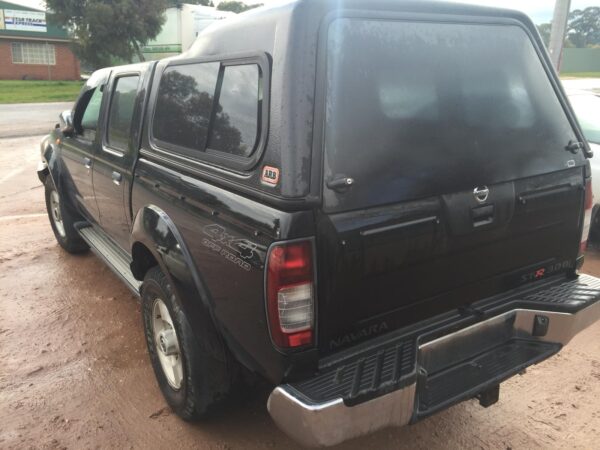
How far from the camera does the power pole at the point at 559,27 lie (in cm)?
833

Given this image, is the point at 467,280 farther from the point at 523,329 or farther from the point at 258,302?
the point at 258,302

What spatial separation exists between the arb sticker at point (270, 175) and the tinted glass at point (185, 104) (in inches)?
23.5

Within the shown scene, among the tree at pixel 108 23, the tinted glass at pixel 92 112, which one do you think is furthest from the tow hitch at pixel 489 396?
the tree at pixel 108 23

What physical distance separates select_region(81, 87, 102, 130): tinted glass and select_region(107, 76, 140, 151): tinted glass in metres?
0.36

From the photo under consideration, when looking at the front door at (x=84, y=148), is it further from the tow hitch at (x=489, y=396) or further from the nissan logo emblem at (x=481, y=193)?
the tow hitch at (x=489, y=396)

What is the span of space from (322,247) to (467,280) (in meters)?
0.90

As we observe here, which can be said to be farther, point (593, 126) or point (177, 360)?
point (593, 126)

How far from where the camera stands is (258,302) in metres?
2.10

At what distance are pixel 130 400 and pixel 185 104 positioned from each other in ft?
5.79

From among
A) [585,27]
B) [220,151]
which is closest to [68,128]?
[220,151]

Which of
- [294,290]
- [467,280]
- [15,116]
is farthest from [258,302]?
[15,116]

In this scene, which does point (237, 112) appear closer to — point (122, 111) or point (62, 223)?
point (122, 111)

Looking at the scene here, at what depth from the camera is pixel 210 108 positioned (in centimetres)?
256

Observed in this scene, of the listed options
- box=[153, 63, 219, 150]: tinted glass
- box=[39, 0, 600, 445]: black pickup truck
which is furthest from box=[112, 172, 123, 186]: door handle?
box=[153, 63, 219, 150]: tinted glass
